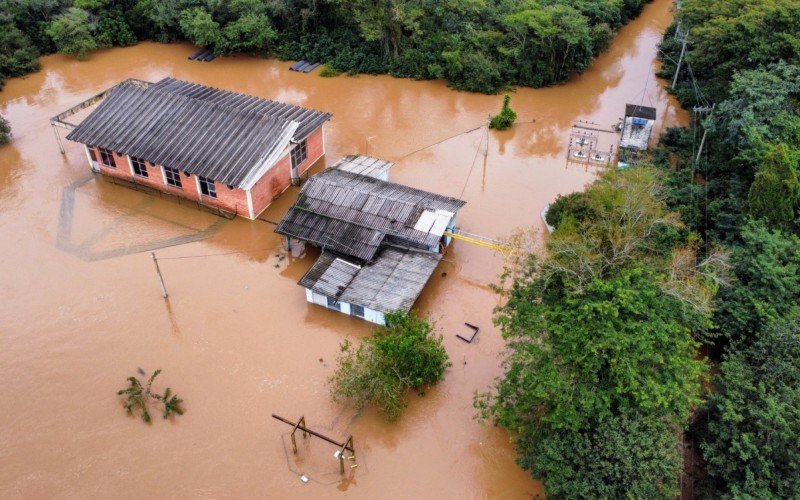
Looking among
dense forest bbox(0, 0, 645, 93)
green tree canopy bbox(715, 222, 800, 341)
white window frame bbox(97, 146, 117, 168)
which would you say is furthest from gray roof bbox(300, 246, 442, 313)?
dense forest bbox(0, 0, 645, 93)

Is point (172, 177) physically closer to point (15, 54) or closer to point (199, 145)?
point (199, 145)

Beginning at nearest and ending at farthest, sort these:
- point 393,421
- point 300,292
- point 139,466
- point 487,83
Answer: point 139,466, point 393,421, point 300,292, point 487,83

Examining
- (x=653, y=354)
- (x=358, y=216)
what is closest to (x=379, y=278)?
(x=358, y=216)

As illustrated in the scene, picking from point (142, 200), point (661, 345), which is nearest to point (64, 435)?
point (142, 200)

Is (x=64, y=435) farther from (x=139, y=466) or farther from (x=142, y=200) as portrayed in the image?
(x=142, y=200)

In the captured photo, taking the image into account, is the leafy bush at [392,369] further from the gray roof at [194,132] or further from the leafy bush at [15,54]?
the leafy bush at [15,54]

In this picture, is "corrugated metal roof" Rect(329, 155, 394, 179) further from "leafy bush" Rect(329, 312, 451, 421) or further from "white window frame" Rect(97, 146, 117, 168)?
"white window frame" Rect(97, 146, 117, 168)
